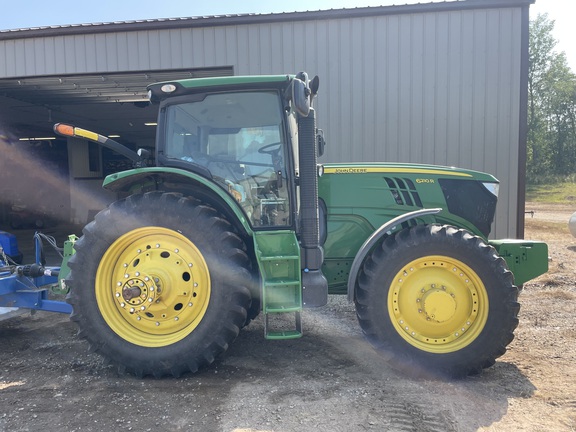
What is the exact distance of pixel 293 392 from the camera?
315 cm

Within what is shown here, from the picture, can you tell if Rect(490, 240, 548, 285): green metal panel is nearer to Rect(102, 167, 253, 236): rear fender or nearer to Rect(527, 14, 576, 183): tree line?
Rect(102, 167, 253, 236): rear fender

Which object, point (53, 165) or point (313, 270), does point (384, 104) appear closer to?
point (313, 270)

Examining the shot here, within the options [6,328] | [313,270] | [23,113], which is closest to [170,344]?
[313,270]

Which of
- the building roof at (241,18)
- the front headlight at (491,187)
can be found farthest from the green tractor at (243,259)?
the building roof at (241,18)

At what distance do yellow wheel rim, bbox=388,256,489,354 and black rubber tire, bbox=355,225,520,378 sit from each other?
17 mm

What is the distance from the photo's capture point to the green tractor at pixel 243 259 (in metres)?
3.26

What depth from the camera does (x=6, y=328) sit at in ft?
16.1

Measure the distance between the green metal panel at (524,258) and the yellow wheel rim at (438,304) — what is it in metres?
0.65

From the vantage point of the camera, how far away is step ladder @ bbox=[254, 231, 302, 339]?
3293 mm

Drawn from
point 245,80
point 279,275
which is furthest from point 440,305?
point 245,80

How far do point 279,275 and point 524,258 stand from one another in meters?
2.17

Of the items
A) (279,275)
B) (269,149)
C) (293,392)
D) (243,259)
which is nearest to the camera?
(293,392)

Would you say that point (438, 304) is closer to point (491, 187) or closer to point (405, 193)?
point (405, 193)

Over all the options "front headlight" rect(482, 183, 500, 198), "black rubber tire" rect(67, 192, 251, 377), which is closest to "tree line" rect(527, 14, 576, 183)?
"front headlight" rect(482, 183, 500, 198)
